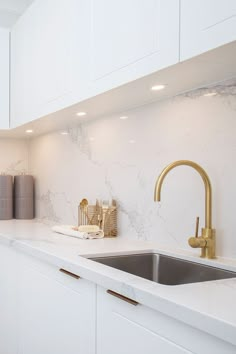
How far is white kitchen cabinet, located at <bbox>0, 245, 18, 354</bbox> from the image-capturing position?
229cm

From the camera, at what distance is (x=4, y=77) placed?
3.09 m

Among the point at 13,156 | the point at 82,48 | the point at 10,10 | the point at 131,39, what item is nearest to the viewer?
the point at 131,39

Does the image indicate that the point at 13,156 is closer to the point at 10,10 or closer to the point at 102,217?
the point at 10,10

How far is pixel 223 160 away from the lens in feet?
5.68

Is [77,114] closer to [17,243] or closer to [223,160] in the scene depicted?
[17,243]

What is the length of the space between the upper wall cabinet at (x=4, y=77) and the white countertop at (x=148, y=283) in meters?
1.03

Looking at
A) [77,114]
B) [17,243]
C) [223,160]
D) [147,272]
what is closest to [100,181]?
[77,114]

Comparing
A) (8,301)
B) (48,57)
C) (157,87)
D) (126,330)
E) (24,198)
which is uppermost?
(48,57)

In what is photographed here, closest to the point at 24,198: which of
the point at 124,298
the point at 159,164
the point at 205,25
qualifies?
the point at 159,164

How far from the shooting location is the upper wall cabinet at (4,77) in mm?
3064

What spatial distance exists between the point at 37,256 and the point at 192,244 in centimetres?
69

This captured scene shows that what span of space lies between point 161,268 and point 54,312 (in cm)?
48

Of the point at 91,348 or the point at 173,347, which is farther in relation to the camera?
the point at 91,348

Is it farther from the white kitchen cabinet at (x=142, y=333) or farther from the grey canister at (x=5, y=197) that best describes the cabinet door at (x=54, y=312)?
the grey canister at (x=5, y=197)
